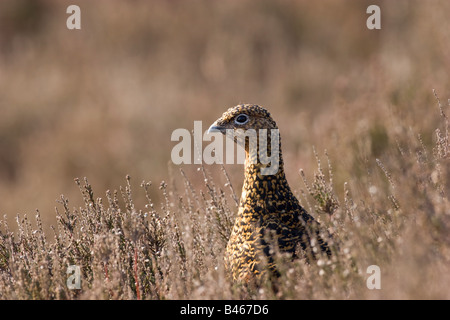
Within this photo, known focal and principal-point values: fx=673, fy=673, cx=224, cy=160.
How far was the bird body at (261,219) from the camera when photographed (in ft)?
11.4

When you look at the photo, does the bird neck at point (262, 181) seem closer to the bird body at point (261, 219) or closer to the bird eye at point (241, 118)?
the bird body at point (261, 219)

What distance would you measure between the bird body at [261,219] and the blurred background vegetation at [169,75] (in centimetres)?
418

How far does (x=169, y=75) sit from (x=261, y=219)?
1121 centimetres

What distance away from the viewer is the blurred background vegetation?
10.3 m

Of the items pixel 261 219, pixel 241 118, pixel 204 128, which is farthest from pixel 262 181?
pixel 204 128

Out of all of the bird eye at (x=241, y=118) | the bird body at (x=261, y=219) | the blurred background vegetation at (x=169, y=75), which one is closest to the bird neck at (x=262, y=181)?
the bird body at (x=261, y=219)

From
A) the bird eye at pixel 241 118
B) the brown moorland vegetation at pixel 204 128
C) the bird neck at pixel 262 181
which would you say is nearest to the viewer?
the brown moorland vegetation at pixel 204 128

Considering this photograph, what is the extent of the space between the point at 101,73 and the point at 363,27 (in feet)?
19.0

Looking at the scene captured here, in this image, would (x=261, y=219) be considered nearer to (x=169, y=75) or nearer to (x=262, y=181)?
(x=262, y=181)

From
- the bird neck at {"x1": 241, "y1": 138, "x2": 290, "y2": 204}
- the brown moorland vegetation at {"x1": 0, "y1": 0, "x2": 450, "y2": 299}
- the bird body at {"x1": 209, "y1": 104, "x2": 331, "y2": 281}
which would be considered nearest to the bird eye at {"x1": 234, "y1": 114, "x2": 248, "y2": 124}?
the bird body at {"x1": 209, "y1": 104, "x2": 331, "y2": 281}

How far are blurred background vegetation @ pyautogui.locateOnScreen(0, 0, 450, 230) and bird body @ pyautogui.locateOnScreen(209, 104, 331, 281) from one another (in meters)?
4.18

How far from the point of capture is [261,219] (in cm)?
365

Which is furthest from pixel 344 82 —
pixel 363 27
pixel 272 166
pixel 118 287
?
pixel 118 287

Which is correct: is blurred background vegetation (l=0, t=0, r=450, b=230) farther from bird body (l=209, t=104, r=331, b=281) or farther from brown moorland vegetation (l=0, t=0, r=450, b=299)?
bird body (l=209, t=104, r=331, b=281)
